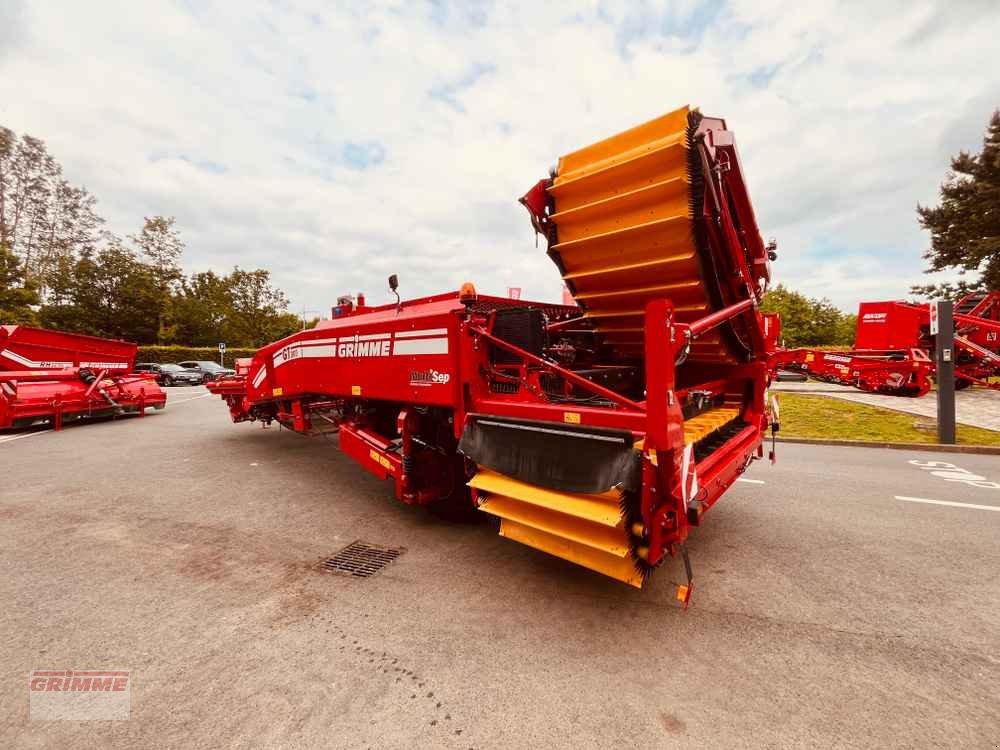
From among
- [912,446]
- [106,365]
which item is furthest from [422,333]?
[106,365]

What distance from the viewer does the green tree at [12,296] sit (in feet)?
74.4

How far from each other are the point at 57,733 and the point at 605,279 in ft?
11.8

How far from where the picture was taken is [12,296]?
23.0m

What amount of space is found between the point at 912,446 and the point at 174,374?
26.7 m

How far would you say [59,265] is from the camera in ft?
99.1

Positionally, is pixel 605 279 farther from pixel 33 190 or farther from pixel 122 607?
pixel 33 190

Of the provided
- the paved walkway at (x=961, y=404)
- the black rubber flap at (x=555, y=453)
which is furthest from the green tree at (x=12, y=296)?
the paved walkway at (x=961, y=404)

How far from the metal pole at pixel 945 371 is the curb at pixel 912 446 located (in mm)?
166

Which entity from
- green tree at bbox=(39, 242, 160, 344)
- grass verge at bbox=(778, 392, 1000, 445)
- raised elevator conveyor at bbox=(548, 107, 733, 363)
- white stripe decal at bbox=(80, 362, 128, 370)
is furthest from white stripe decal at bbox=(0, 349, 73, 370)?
green tree at bbox=(39, 242, 160, 344)

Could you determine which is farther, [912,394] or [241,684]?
[912,394]

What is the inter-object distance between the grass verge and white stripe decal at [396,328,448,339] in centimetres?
729

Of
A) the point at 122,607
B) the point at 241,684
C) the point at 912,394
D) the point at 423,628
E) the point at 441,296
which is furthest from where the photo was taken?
the point at 912,394

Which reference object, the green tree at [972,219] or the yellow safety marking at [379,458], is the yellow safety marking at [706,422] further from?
the green tree at [972,219]

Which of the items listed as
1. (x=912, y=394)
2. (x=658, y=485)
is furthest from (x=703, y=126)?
(x=912, y=394)
